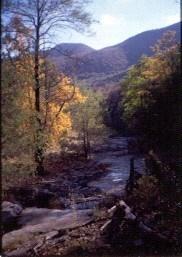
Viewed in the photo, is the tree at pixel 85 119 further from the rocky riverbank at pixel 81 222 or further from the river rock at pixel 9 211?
the river rock at pixel 9 211

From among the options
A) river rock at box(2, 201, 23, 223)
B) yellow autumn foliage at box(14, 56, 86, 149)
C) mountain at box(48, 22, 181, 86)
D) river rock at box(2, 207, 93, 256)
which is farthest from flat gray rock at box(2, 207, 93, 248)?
mountain at box(48, 22, 181, 86)

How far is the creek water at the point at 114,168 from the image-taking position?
17766 millimetres

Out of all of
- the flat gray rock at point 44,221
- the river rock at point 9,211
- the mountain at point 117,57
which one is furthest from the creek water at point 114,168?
the mountain at point 117,57

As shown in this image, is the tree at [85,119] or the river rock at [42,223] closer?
the river rock at [42,223]

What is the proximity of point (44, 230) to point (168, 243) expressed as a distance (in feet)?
13.6

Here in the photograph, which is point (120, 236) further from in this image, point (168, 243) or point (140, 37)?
point (140, 37)

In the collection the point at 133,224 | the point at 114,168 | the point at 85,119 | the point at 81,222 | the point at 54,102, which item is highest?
the point at 54,102

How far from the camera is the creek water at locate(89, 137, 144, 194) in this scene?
17.8m

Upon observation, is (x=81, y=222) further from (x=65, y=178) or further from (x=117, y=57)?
(x=117, y=57)

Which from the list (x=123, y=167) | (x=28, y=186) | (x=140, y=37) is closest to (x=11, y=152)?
(x=28, y=186)

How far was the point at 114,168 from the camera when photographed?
24250 mm

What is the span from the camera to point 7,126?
8.75 m

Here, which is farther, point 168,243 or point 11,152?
point 11,152

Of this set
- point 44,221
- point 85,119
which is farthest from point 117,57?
point 44,221
